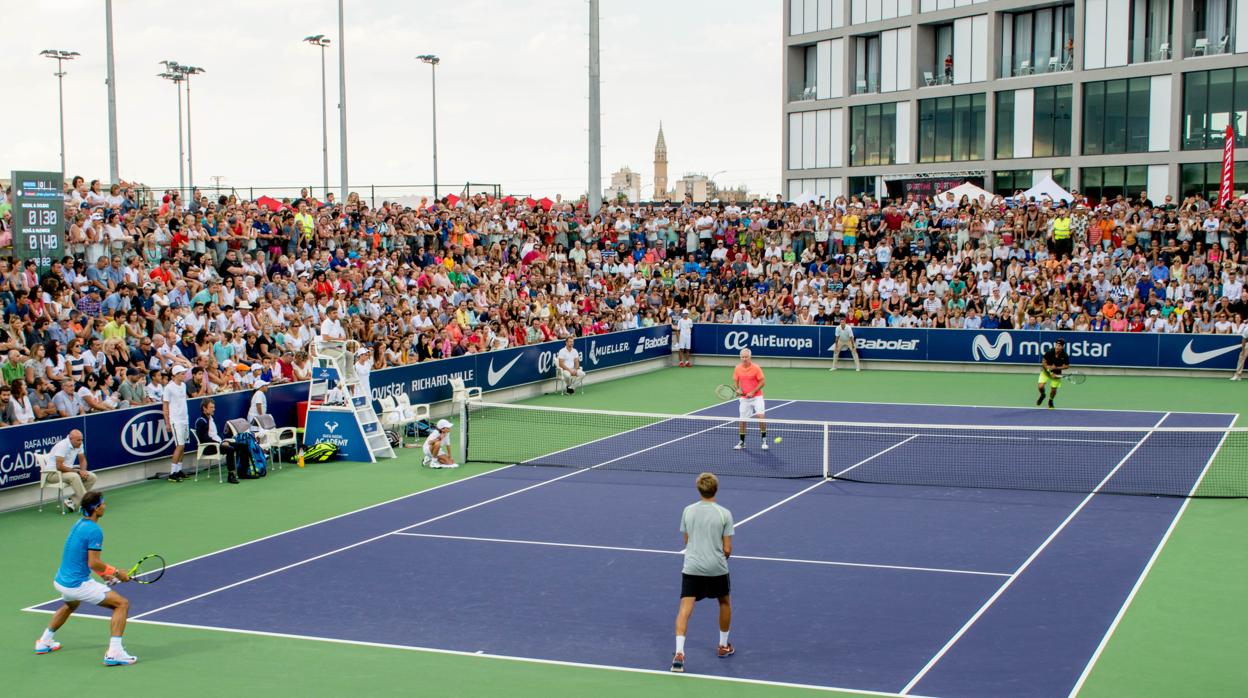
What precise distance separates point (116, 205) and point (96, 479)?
10.9 metres

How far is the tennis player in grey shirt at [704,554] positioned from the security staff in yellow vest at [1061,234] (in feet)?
104

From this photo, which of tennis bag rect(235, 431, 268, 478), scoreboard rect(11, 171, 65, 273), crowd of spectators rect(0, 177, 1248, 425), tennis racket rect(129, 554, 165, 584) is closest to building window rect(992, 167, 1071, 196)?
crowd of spectators rect(0, 177, 1248, 425)

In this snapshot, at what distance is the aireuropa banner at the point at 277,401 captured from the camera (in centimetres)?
1988

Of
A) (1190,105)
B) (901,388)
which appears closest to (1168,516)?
(901,388)

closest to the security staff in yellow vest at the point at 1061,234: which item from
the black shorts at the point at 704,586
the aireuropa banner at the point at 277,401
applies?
the aireuropa banner at the point at 277,401

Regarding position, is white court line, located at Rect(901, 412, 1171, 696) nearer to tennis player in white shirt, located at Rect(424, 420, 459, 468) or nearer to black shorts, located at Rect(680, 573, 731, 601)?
black shorts, located at Rect(680, 573, 731, 601)

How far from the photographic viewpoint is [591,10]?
44625 millimetres

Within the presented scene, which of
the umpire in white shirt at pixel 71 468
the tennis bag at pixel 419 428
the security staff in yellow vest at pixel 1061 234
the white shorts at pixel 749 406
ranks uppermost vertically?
the security staff in yellow vest at pixel 1061 234

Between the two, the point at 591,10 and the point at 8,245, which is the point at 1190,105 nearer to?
the point at 591,10

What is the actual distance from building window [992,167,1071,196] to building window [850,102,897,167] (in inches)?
215

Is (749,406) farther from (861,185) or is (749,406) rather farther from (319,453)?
(861,185)

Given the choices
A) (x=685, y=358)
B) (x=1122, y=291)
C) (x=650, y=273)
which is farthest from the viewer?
(x=650, y=273)

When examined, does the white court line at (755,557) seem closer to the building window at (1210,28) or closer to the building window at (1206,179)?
the building window at (1206,179)

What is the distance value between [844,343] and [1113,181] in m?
23.4
